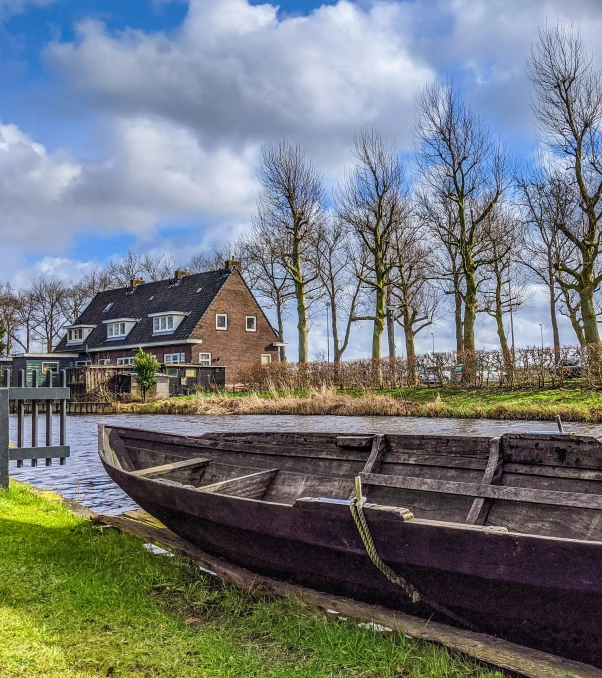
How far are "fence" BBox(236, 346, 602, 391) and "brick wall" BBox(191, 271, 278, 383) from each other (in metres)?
8.67

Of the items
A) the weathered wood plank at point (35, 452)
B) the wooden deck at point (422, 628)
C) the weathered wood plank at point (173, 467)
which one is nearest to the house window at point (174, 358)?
the weathered wood plank at point (35, 452)

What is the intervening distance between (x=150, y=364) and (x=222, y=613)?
27323 mm

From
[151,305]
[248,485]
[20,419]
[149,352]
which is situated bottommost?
[248,485]

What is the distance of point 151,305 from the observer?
43.3m

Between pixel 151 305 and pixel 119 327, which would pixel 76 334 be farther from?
pixel 151 305

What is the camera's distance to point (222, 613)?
427 centimetres

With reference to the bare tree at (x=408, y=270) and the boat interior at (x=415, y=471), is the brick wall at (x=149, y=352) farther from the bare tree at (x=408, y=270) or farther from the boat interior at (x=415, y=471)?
the boat interior at (x=415, y=471)

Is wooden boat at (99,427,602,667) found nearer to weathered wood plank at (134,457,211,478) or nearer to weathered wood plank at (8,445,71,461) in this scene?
weathered wood plank at (134,457,211,478)

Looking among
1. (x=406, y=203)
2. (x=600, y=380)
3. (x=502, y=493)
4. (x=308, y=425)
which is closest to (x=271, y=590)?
(x=502, y=493)

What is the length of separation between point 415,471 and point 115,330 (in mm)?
40884

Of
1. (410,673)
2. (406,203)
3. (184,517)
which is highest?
(406,203)

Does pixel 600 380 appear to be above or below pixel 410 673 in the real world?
above

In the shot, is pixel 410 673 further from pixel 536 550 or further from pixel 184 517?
pixel 184 517

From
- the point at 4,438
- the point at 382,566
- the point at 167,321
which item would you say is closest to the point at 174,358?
the point at 167,321
